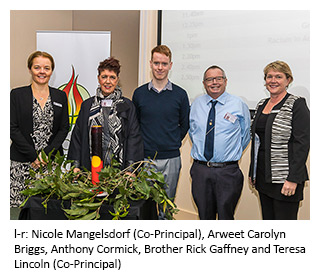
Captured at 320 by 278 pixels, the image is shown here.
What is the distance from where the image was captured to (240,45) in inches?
135

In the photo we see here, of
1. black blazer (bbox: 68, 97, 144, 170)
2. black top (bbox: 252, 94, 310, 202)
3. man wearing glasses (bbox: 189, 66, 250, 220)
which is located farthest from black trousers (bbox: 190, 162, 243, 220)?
black blazer (bbox: 68, 97, 144, 170)

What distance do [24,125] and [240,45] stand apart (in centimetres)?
216

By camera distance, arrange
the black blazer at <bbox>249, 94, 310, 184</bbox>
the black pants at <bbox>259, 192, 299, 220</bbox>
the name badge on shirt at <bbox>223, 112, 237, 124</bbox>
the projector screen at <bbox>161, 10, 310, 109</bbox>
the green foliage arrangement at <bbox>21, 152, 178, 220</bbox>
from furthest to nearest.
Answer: the projector screen at <bbox>161, 10, 310, 109</bbox> < the name badge on shirt at <bbox>223, 112, 237, 124</bbox> < the black pants at <bbox>259, 192, 299, 220</bbox> < the black blazer at <bbox>249, 94, 310, 184</bbox> < the green foliage arrangement at <bbox>21, 152, 178, 220</bbox>

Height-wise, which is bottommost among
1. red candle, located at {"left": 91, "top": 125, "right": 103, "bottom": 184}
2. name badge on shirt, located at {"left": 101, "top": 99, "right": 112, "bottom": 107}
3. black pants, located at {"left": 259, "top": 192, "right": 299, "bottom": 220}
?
black pants, located at {"left": 259, "top": 192, "right": 299, "bottom": 220}

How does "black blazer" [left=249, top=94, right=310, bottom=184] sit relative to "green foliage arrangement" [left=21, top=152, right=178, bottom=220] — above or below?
above

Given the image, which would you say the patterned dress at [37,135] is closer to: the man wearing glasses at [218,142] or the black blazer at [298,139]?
the man wearing glasses at [218,142]

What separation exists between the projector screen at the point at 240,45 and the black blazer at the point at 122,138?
58.6 inches

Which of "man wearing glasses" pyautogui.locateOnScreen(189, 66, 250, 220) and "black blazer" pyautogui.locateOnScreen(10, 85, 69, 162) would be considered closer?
"man wearing glasses" pyautogui.locateOnScreen(189, 66, 250, 220)

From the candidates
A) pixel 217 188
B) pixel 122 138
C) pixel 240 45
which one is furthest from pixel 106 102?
pixel 240 45

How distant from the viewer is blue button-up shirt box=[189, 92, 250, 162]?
2.52 meters

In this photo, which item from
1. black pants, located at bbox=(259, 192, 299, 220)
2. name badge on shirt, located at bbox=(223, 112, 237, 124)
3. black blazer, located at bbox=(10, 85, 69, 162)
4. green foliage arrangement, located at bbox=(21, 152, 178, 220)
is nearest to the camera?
green foliage arrangement, located at bbox=(21, 152, 178, 220)

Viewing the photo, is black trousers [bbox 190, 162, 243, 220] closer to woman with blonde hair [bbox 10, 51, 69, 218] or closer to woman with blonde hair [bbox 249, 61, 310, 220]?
woman with blonde hair [bbox 249, 61, 310, 220]

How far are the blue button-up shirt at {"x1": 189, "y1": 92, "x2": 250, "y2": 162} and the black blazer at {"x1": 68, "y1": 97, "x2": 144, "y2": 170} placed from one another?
19.2 inches

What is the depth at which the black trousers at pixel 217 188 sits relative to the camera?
2.55 metres
